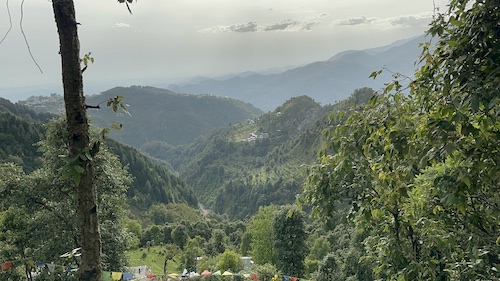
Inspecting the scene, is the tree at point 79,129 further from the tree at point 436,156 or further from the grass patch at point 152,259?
the grass patch at point 152,259

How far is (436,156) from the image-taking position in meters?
2.58

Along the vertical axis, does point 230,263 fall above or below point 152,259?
above

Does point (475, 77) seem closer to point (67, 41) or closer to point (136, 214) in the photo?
point (67, 41)

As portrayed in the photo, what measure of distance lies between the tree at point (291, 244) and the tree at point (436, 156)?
80.2ft

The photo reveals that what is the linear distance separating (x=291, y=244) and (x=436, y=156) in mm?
28185

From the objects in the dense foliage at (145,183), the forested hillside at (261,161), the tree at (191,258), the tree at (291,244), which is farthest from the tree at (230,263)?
the dense foliage at (145,183)

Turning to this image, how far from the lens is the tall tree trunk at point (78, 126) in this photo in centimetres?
255

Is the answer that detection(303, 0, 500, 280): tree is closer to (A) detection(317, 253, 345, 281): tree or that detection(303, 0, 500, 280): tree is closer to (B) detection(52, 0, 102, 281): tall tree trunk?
(B) detection(52, 0, 102, 281): tall tree trunk

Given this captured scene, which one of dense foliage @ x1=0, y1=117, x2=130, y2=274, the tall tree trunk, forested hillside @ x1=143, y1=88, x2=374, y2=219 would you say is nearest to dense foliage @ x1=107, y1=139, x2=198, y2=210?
forested hillside @ x1=143, y1=88, x2=374, y2=219

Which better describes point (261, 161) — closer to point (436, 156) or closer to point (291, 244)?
point (291, 244)

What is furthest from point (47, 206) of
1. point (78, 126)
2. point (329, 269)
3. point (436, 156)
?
point (329, 269)

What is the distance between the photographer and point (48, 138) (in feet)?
41.5

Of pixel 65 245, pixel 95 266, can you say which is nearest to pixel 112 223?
pixel 65 245

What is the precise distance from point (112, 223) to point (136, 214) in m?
83.9
